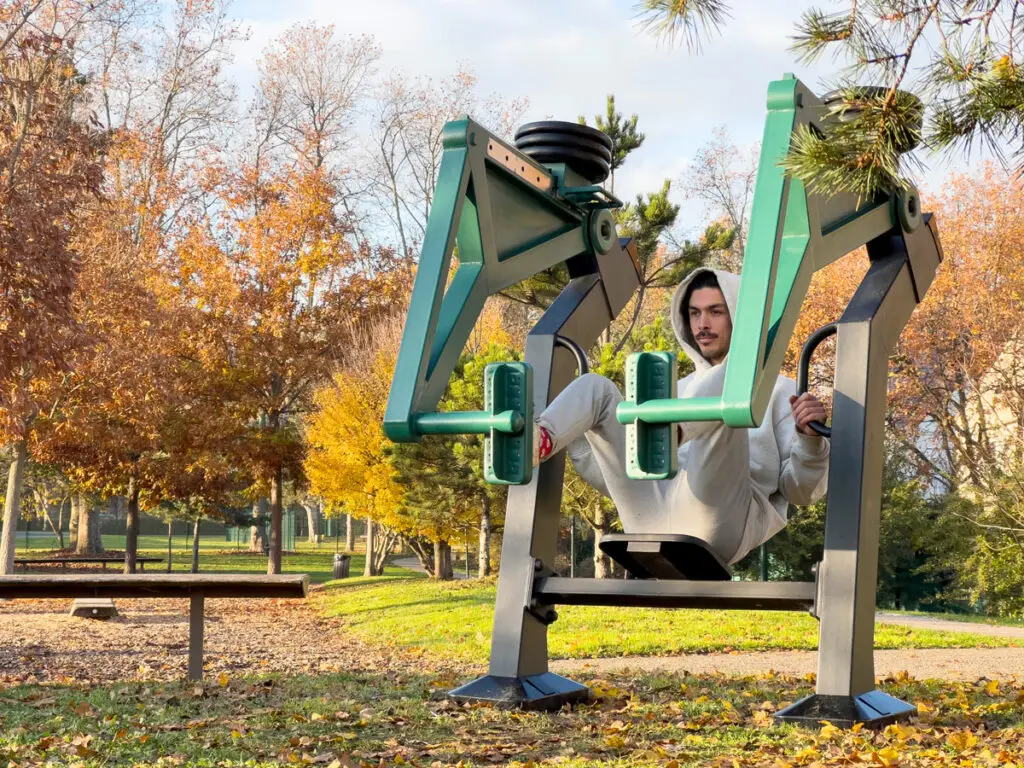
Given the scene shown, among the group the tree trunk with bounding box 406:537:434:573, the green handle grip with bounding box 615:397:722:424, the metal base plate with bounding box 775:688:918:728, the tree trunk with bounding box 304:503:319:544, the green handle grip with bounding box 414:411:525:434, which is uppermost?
the green handle grip with bounding box 615:397:722:424

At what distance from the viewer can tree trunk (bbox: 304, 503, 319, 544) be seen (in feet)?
180

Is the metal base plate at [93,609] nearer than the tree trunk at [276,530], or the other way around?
the metal base plate at [93,609]

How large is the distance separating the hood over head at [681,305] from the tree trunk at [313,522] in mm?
50512

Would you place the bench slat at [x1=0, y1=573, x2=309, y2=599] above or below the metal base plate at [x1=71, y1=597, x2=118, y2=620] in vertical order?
above

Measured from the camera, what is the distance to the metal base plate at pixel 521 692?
16.1ft

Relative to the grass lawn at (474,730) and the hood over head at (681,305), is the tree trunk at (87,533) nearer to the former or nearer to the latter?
the grass lawn at (474,730)

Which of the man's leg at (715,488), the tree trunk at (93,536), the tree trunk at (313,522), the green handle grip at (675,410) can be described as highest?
the green handle grip at (675,410)

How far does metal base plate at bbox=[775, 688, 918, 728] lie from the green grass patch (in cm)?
Answer: 504

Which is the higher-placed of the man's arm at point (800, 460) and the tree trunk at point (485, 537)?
the man's arm at point (800, 460)

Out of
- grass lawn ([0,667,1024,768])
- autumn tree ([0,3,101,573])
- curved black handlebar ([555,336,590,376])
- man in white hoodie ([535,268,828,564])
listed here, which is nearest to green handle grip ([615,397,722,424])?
man in white hoodie ([535,268,828,564])

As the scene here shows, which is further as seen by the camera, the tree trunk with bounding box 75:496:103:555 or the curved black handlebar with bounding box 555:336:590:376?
the tree trunk with bounding box 75:496:103:555

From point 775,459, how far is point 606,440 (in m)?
0.80

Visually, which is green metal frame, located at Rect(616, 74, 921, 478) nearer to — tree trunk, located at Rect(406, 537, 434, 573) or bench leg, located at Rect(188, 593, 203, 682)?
bench leg, located at Rect(188, 593, 203, 682)

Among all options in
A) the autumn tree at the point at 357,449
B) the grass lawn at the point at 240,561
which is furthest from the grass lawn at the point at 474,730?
the grass lawn at the point at 240,561
